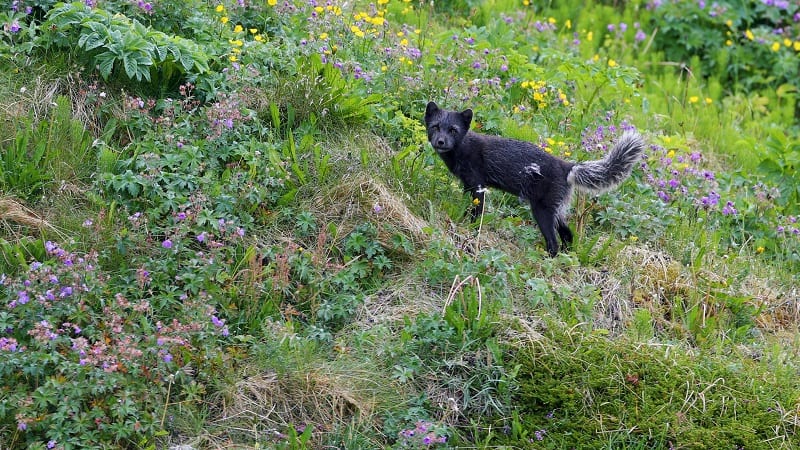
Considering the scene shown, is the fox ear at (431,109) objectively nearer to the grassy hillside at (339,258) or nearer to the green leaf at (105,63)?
the grassy hillside at (339,258)

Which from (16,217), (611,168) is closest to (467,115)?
(611,168)

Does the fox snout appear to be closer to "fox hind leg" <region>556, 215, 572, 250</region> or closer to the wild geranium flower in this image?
"fox hind leg" <region>556, 215, 572, 250</region>

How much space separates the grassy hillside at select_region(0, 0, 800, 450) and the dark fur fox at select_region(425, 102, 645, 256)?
180 millimetres

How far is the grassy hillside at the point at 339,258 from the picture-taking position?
534 cm

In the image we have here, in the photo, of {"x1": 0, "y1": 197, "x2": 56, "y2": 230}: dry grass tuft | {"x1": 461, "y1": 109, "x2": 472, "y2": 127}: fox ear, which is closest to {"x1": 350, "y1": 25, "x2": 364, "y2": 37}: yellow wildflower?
{"x1": 461, "y1": 109, "x2": 472, "y2": 127}: fox ear

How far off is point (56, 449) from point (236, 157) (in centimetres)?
264

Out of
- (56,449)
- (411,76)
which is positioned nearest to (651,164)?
(411,76)

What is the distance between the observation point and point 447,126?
23.5 feet

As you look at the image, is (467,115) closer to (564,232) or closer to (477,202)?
(477,202)

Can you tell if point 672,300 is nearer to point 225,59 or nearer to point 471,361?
point 471,361

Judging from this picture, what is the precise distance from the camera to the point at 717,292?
260 inches

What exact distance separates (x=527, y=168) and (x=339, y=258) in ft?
5.29

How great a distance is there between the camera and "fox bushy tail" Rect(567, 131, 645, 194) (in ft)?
22.5

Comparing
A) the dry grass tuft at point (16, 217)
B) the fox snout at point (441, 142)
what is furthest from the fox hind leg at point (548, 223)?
the dry grass tuft at point (16, 217)
